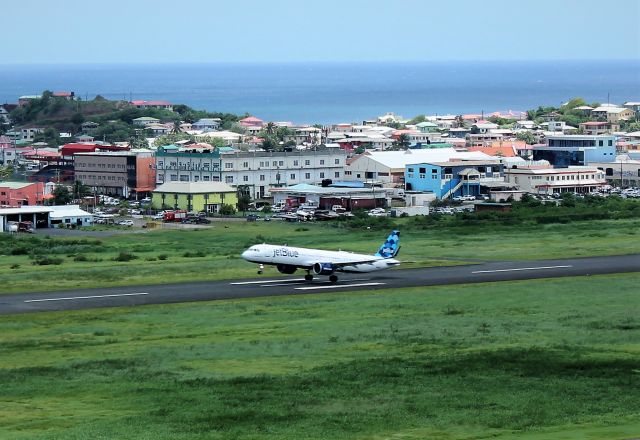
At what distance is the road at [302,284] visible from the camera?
73.2 metres

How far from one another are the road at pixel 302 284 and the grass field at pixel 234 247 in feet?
9.86

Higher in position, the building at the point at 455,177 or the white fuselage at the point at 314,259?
the building at the point at 455,177

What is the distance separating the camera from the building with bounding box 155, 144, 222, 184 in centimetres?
15750

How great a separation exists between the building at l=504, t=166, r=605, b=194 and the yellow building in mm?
34047

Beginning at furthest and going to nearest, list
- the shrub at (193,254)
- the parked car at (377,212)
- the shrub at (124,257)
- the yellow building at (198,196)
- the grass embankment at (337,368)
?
the yellow building at (198,196)
the parked car at (377,212)
the shrub at (193,254)
the shrub at (124,257)
the grass embankment at (337,368)

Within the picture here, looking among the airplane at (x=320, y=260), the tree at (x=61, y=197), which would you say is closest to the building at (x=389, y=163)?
the tree at (x=61, y=197)

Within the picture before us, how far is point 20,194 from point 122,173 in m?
19.1

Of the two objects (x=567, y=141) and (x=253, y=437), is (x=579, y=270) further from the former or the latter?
(x=567, y=141)

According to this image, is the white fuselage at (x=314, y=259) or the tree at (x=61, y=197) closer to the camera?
the white fuselage at (x=314, y=259)

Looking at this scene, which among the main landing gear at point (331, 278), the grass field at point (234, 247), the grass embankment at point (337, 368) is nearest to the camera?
the grass embankment at point (337, 368)

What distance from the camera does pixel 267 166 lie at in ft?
527

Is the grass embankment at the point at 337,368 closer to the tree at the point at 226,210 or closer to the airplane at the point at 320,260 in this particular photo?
the airplane at the point at 320,260

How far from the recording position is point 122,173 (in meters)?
163

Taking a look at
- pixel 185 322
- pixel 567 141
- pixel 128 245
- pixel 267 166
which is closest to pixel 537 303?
pixel 185 322
